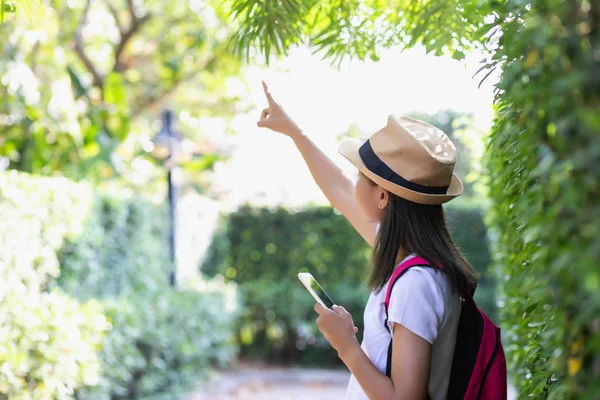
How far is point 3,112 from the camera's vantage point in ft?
23.3

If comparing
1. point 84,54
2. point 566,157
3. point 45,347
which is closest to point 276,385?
point 84,54

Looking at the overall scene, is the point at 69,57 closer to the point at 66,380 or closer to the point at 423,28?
the point at 66,380

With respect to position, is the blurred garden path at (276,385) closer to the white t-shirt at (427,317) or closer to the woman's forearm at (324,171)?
the woman's forearm at (324,171)

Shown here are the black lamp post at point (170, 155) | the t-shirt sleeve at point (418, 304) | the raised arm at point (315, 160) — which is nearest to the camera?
the t-shirt sleeve at point (418, 304)

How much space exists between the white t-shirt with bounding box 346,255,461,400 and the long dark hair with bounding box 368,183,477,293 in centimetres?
6

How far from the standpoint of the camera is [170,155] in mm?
9422

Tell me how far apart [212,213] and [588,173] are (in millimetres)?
11189

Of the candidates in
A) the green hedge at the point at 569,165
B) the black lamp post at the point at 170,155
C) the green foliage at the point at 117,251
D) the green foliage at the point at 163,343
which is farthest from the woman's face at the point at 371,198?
the black lamp post at the point at 170,155

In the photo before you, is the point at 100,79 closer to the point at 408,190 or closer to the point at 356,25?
the point at 356,25

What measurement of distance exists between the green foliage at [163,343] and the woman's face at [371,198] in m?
3.50

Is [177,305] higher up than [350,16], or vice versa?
[350,16]

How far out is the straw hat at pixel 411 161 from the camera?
216 centimetres

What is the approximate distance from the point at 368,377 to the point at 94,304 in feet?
12.7

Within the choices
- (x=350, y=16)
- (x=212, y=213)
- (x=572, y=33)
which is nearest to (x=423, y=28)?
(x=350, y=16)
